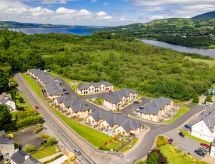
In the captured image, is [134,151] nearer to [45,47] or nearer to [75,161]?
[75,161]

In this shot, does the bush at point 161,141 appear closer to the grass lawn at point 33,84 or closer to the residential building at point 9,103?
the residential building at point 9,103

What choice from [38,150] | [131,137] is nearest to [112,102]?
[131,137]

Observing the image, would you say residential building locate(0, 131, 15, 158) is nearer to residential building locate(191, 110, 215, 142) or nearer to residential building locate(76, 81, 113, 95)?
residential building locate(191, 110, 215, 142)

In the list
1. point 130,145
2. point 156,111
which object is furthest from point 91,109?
point 130,145

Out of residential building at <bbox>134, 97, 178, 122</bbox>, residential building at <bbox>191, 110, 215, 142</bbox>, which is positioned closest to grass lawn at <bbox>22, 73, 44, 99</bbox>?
residential building at <bbox>134, 97, 178, 122</bbox>

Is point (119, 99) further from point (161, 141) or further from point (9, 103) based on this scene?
point (9, 103)

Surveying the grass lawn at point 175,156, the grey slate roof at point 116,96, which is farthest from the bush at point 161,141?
the grey slate roof at point 116,96
